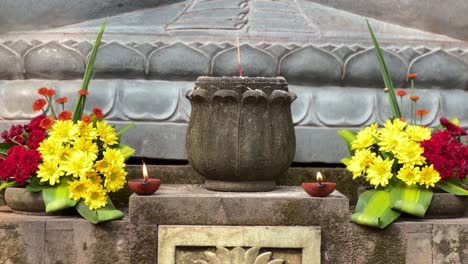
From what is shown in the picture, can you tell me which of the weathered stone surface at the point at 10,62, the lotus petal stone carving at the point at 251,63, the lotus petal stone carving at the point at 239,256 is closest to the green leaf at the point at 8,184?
the weathered stone surface at the point at 10,62

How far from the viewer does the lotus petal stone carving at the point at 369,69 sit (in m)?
4.81

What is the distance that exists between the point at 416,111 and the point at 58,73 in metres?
2.02

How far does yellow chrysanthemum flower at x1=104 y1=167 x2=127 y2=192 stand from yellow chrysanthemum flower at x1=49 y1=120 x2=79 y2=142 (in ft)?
0.83

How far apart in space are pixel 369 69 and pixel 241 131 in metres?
1.18

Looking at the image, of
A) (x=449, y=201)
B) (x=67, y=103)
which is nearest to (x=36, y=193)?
(x=67, y=103)

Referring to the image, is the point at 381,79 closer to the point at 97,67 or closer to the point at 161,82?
the point at 161,82

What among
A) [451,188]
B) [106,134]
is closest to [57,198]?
[106,134]

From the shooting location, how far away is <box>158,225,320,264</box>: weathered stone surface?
3797 millimetres

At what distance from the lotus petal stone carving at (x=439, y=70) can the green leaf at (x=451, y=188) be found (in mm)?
951

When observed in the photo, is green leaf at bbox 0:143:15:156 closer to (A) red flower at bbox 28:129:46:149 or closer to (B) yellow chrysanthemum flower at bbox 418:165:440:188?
(A) red flower at bbox 28:129:46:149

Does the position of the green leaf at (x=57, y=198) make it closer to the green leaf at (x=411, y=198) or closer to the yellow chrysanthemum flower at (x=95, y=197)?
the yellow chrysanthemum flower at (x=95, y=197)

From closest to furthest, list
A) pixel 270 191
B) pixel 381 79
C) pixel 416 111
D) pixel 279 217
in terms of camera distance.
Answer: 1. pixel 279 217
2. pixel 270 191
3. pixel 416 111
4. pixel 381 79

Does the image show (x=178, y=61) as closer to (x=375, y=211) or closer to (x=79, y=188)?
(x=79, y=188)

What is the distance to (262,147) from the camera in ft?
13.1
